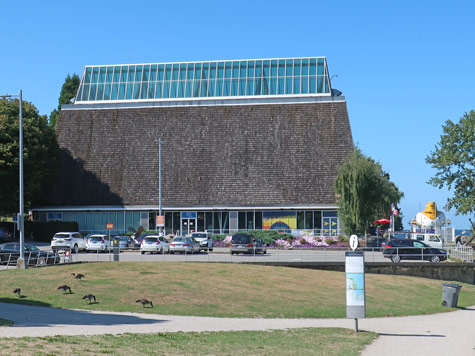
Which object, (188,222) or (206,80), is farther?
(206,80)

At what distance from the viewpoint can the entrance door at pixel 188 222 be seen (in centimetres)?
7256

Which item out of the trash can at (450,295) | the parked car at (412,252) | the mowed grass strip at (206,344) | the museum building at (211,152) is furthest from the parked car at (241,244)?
the mowed grass strip at (206,344)

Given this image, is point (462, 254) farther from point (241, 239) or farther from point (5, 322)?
point (5, 322)

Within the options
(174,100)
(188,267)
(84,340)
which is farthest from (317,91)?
(84,340)

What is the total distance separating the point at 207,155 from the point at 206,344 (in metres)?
58.1

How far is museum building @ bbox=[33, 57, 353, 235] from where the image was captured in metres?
71.9

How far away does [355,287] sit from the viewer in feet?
73.0

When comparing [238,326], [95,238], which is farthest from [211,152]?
[238,326]

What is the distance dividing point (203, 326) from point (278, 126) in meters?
55.3

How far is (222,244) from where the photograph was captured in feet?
209

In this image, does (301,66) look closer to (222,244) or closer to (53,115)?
(222,244)

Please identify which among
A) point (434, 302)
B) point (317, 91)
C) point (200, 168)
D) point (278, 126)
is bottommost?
point (434, 302)

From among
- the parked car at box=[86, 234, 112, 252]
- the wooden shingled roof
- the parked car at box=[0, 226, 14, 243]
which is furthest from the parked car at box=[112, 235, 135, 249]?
the wooden shingled roof

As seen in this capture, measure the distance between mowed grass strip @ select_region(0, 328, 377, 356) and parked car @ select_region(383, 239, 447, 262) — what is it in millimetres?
26809
